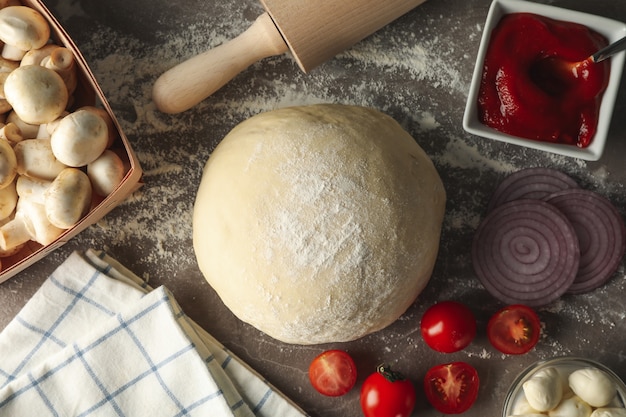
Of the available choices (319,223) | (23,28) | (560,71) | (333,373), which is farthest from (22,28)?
(560,71)

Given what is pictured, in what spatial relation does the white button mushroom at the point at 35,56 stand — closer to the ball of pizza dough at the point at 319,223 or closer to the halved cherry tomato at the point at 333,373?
the ball of pizza dough at the point at 319,223

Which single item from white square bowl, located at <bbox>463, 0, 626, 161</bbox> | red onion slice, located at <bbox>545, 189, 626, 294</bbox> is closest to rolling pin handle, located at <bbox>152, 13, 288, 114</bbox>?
white square bowl, located at <bbox>463, 0, 626, 161</bbox>

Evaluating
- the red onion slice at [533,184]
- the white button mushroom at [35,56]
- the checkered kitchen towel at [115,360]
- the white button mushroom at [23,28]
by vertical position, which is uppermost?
the white button mushroom at [23,28]

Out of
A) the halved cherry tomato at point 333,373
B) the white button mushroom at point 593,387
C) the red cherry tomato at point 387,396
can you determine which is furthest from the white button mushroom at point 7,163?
the white button mushroom at point 593,387

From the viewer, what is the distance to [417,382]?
1.75m

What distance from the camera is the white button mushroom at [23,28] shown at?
4.93 ft

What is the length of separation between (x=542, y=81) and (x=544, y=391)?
2.34 ft

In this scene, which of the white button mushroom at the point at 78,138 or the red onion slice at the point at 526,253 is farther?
the red onion slice at the point at 526,253

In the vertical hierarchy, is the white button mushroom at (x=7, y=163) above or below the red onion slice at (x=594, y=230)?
above

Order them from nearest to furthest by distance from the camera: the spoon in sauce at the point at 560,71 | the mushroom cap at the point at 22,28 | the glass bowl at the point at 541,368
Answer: the spoon in sauce at the point at 560,71
the mushroom cap at the point at 22,28
the glass bowl at the point at 541,368

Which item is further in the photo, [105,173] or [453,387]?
[453,387]

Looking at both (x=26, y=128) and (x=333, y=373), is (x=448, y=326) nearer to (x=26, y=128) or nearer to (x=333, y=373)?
(x=333, y=373)

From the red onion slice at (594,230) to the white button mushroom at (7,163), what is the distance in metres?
1.32

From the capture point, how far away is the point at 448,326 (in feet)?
5.34
